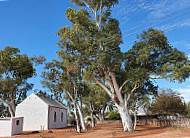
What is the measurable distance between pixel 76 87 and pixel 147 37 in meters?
13.0

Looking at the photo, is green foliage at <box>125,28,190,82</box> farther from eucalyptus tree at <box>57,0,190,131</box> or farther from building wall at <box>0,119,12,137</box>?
building wall at <box>0,119,12,137</box>

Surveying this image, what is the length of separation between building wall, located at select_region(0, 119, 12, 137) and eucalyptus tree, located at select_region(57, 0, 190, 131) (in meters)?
12.1

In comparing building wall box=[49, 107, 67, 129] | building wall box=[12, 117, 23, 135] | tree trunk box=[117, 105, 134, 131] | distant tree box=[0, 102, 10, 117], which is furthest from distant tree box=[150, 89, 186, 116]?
distant tree box=[0, 102, 10, 117]

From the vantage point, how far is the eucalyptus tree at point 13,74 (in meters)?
34.4

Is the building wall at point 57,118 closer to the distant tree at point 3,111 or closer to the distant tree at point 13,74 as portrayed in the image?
the distant tree at point 13,74

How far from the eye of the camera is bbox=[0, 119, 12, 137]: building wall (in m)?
22.8

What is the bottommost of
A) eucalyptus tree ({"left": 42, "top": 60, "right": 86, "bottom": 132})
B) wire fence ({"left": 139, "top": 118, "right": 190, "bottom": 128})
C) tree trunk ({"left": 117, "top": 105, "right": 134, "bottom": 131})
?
wire fence ({"left": 139, "top": 118, "right": 190, "bottom": 128})

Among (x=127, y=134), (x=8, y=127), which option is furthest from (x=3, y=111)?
(x=127, y=134)

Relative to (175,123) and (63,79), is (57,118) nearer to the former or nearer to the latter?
(63,79)

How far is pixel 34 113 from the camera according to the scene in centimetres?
3169

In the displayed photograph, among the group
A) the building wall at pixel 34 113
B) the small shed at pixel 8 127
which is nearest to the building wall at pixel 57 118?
the building wall at pixel 34 113

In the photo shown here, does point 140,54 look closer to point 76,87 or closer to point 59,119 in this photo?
point 76,87

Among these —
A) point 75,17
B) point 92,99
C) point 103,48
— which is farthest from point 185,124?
point 75,17

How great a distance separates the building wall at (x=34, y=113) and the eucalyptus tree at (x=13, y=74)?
528cm
